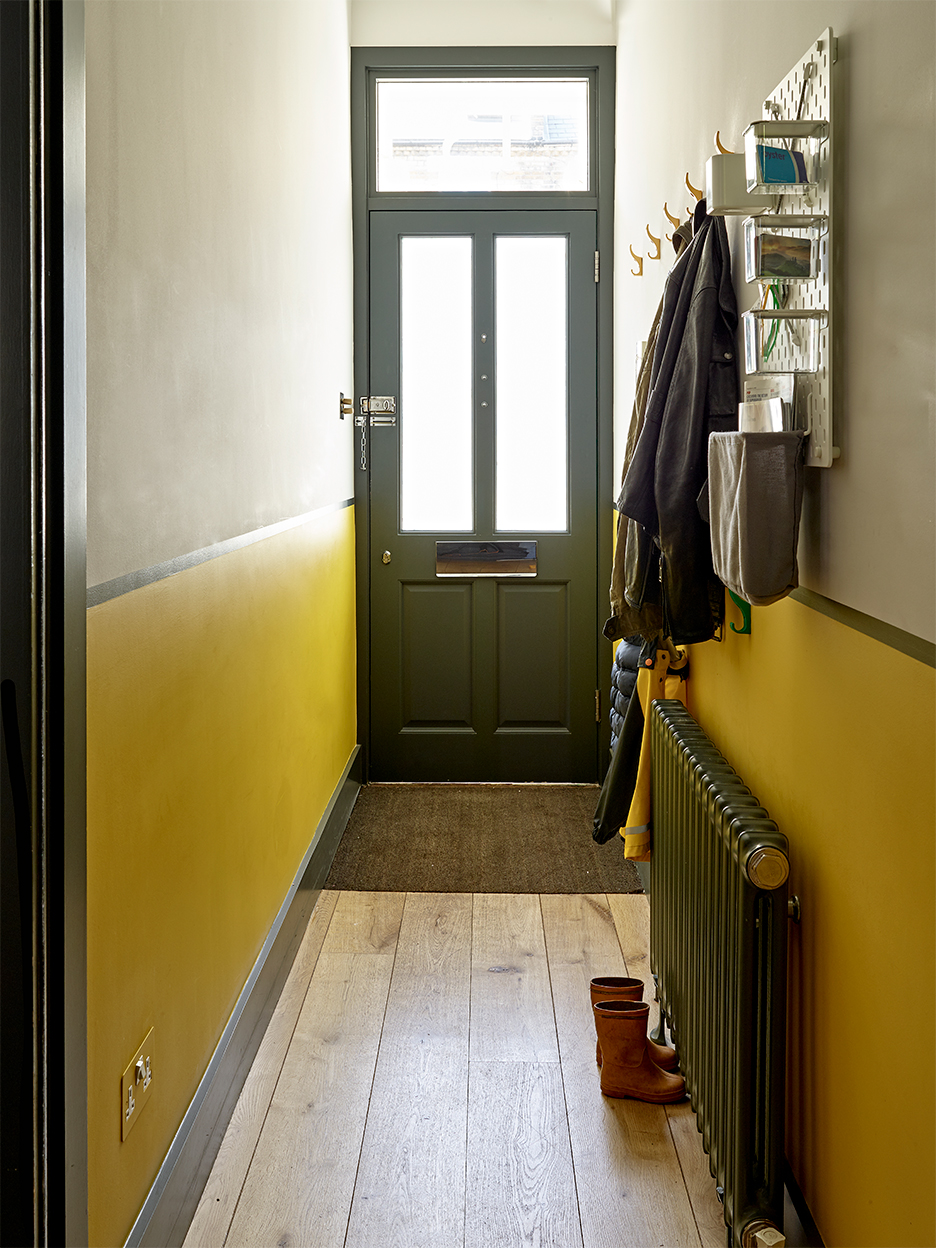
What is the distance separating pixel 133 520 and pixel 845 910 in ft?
3.72

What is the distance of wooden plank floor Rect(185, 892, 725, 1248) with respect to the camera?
182cm

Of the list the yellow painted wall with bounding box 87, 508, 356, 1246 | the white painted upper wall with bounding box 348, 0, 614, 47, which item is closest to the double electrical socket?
the yellow painted wall with bounding box 87, 508, 356, 1246

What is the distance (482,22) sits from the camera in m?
4.20

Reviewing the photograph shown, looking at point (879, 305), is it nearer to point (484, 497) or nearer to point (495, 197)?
point (484, 497)

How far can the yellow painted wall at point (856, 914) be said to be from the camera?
1202mm

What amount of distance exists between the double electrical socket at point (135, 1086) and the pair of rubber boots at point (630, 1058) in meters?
0.92

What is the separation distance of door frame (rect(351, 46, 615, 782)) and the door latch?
0.03m

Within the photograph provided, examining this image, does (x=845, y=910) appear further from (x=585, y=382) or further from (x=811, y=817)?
(x=585, y=382)

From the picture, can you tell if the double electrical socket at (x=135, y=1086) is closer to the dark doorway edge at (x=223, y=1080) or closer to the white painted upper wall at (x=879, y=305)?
the dark doorway edge at (x=223, y=1080)

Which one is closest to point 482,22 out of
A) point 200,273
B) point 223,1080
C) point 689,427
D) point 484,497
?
point 484,497

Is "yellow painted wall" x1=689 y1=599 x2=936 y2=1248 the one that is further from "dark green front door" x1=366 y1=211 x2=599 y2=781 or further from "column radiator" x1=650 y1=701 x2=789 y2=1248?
"dark green front door" x1=366 y1=211 x2=599 y2=781

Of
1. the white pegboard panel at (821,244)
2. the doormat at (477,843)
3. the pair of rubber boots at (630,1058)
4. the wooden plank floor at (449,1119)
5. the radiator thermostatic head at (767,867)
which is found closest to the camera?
the white pegboard panel at (821,244)

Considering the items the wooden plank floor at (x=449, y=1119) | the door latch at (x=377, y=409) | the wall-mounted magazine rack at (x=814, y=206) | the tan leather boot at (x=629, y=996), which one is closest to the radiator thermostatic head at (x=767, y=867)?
the wall-mounted magazine rack at (x=814, y=206)

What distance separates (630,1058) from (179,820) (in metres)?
1.05
